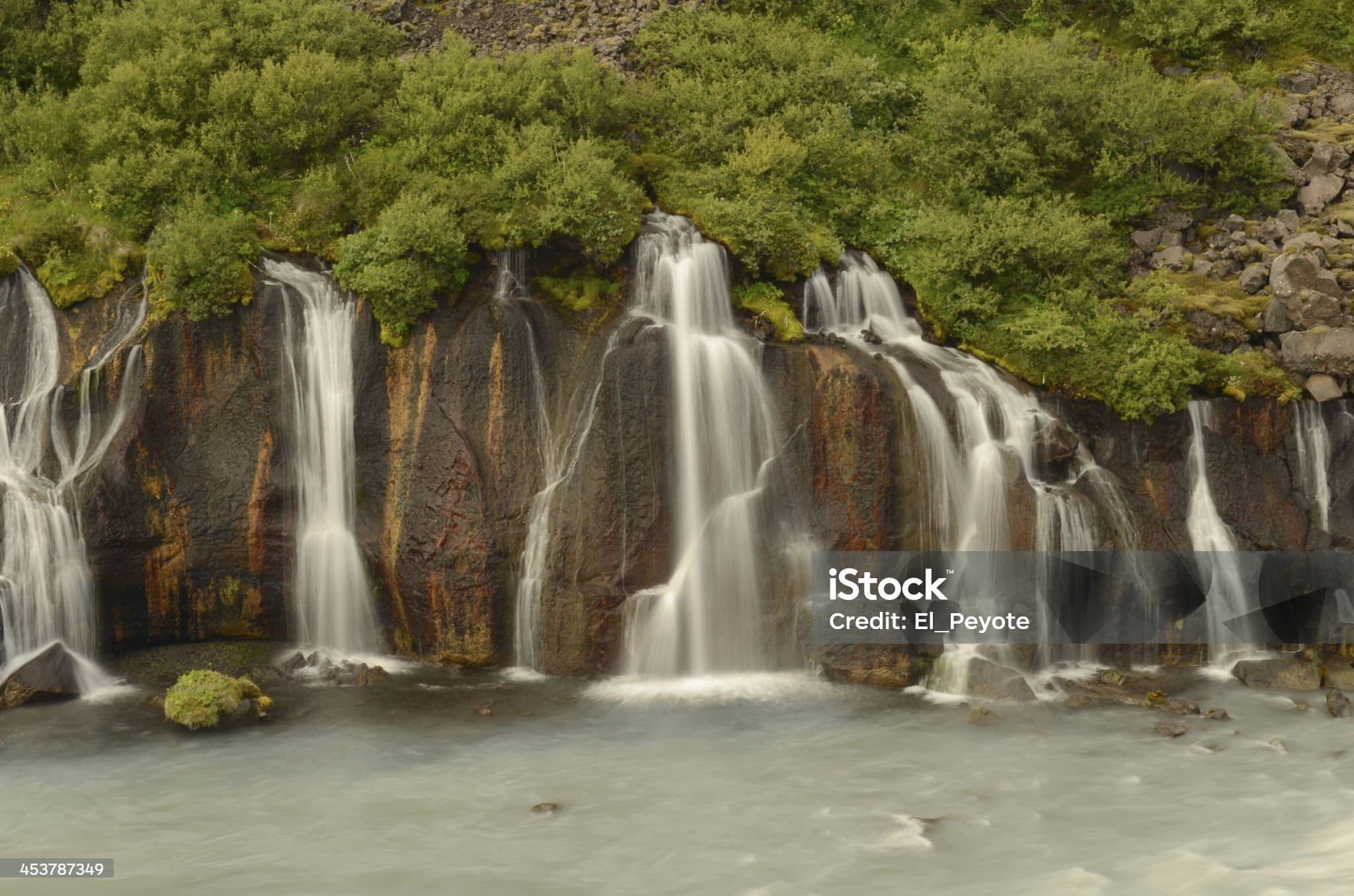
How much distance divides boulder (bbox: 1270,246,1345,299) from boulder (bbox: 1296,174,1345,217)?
2.46m

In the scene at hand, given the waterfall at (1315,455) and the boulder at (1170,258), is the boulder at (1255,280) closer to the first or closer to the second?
the boulder at (1170,258)

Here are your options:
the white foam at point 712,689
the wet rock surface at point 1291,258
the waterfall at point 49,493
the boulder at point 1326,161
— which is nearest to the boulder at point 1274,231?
the wet rock surface at point 1291,258

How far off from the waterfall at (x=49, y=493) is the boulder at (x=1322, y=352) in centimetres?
1765

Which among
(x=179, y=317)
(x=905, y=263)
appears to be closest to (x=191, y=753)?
(x=179, y=317)

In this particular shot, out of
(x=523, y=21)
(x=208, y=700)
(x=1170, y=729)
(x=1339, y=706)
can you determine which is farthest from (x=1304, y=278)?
(x=208, y=700)

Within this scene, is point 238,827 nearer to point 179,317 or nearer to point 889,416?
point 179,317

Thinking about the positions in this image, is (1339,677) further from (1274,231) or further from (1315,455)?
(1274,231)

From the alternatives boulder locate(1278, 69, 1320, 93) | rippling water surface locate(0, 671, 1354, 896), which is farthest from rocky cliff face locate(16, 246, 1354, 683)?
boulder locate(1278, 69, 1320, 93)

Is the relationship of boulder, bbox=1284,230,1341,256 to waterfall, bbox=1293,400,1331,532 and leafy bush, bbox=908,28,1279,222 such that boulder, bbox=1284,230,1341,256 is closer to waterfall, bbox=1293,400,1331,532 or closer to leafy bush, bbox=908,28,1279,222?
leafy bush, bbox=908,28,1279,222

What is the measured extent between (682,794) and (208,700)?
6703 millimetres

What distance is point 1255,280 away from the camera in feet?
65.3

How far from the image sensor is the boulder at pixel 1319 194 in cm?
2128

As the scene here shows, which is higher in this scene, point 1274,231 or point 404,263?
point 1274,231

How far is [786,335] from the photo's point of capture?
61.2 feet
